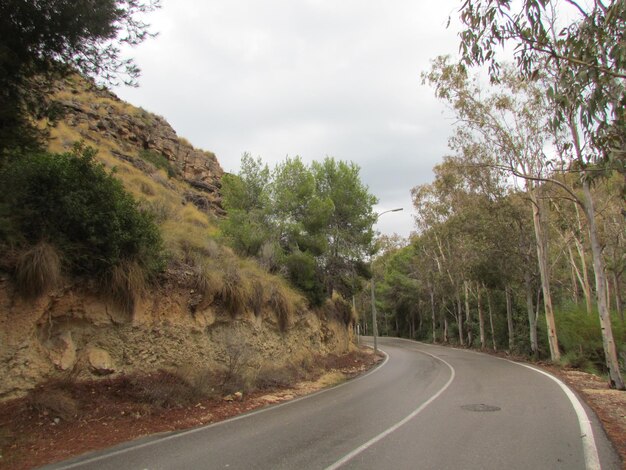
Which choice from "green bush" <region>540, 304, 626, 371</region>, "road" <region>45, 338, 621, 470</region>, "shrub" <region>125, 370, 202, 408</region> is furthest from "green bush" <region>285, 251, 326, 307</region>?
"green bush" <region>540, 304, 626, 371</region>

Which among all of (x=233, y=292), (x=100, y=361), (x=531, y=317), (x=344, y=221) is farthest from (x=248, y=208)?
(x=531, y=317)

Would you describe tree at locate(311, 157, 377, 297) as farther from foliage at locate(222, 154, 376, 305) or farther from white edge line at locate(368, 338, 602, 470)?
white edge line at locate(368, 338, 602, 470)

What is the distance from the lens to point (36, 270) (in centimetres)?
802

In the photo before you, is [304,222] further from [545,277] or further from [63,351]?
[63,351]

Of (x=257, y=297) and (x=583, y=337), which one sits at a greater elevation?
(x=257, y=297)

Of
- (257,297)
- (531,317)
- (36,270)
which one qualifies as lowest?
(531,317)

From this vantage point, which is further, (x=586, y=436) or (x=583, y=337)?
(x=583, y=337)

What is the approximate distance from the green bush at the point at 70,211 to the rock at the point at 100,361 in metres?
1.69

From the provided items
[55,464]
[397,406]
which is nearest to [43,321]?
[55,464]

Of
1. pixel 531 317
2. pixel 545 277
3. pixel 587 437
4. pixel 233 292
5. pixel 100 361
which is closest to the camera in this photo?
pixel 587 437

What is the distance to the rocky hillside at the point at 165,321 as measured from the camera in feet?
25.9

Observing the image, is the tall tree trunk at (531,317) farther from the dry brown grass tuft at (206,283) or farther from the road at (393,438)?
the dry brown grass tuft at (206,283)

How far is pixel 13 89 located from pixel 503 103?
1925 centimetres

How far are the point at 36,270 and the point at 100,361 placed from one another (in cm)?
236
